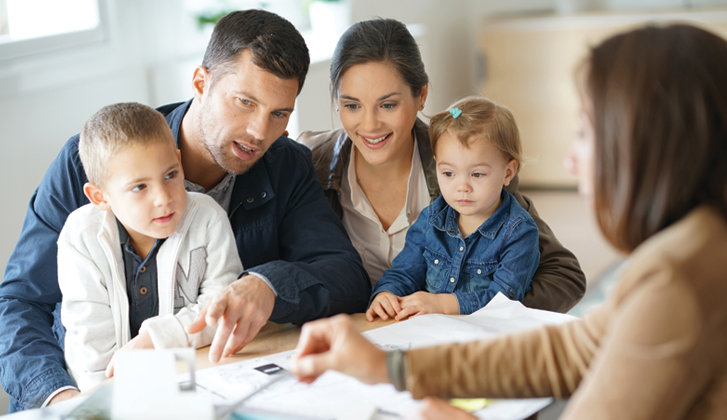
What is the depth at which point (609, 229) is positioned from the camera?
0.73 m

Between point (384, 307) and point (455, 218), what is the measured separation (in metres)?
0.36

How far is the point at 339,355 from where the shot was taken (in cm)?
84

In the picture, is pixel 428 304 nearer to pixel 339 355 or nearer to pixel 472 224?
pixel 472 224

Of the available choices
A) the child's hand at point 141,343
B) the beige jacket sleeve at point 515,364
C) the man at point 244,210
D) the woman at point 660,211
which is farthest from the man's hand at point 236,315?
the woman at point 660,211

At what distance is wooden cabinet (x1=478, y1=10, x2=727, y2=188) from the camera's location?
4.68m

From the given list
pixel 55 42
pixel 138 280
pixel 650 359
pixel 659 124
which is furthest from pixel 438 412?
pixel 55 42

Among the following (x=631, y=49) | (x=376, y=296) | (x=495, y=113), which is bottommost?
(x=376, y=296)

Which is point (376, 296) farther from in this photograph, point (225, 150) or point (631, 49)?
point (631, 49)

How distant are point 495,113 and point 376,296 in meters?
0.52

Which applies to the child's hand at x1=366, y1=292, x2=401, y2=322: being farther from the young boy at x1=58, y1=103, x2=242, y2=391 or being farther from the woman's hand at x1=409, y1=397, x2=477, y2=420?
the woman's hand at x1=409, y1=397, x2=477, y2=420

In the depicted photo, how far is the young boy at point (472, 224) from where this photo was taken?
1538 mm

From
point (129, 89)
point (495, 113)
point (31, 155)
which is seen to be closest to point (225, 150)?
point (495, 113)

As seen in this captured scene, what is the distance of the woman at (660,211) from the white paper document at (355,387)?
324 millimetres

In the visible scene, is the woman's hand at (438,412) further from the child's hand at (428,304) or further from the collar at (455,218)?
the collar at (455,218)
